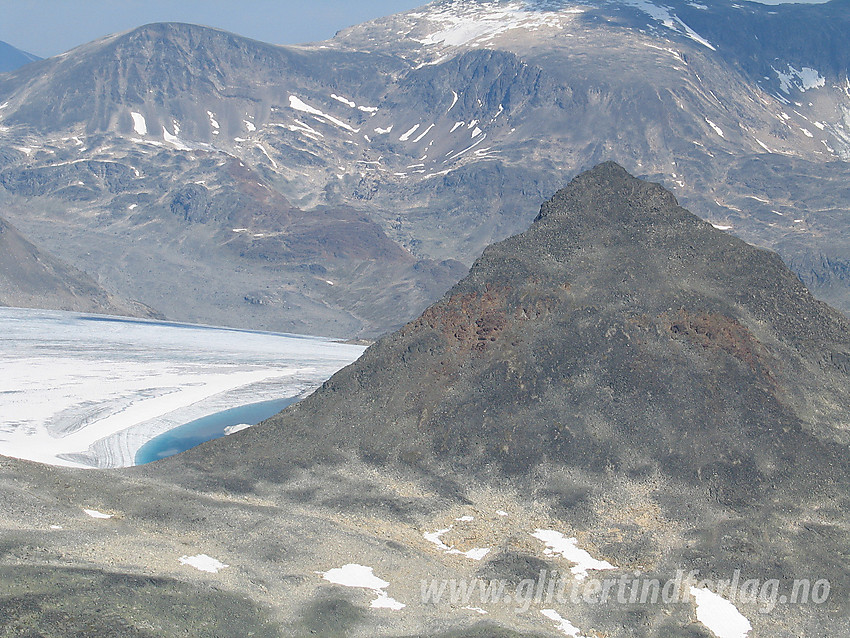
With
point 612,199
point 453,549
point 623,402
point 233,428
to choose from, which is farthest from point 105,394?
point 453,549

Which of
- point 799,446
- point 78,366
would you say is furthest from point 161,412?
point 799,446

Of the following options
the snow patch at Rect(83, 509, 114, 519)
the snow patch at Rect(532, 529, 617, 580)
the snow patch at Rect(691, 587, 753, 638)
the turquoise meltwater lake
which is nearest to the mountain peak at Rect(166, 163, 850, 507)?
the snow patch at Rect(532, 529, 617, 580)

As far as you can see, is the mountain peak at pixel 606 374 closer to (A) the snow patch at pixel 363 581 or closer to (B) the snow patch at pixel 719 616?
(B) the snow patch at pixel 719 616

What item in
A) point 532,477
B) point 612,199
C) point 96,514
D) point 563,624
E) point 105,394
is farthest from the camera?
point 105,394

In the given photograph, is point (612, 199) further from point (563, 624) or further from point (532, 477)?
point (563, 624)

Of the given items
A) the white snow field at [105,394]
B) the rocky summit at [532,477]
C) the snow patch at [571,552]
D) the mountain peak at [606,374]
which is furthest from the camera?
the white snow field at [105,394]

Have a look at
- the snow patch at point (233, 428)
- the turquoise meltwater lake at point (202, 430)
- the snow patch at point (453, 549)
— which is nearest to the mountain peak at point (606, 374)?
the snow patch at point (453, 549)

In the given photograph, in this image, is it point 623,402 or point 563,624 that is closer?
point 563,624
